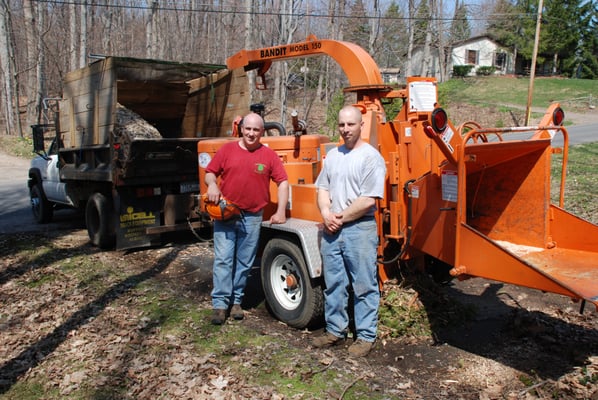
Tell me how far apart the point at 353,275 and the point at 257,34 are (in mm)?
30736

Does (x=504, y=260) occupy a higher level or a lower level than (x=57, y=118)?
lower

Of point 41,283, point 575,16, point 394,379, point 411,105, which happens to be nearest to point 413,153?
point 411,105

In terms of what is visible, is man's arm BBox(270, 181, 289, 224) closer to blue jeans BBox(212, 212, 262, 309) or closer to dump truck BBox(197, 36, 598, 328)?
dump truck BBox(197, 36, 598, 328)

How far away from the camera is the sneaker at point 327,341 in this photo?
4.49 metres

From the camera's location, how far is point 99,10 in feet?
128

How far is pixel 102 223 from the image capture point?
815 centimetres

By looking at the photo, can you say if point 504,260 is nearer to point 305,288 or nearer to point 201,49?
point 305,288

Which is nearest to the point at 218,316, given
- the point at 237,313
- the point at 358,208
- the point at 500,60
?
the point at 237,313

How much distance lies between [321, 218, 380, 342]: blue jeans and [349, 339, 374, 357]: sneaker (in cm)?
4

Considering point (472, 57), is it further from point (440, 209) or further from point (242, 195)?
point (440, 209)

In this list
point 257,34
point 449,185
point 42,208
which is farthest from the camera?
point 257,34

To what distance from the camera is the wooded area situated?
85.8ft

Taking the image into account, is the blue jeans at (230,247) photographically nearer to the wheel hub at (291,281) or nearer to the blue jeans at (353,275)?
the wheel hub at (291,281)

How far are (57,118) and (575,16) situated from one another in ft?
183
